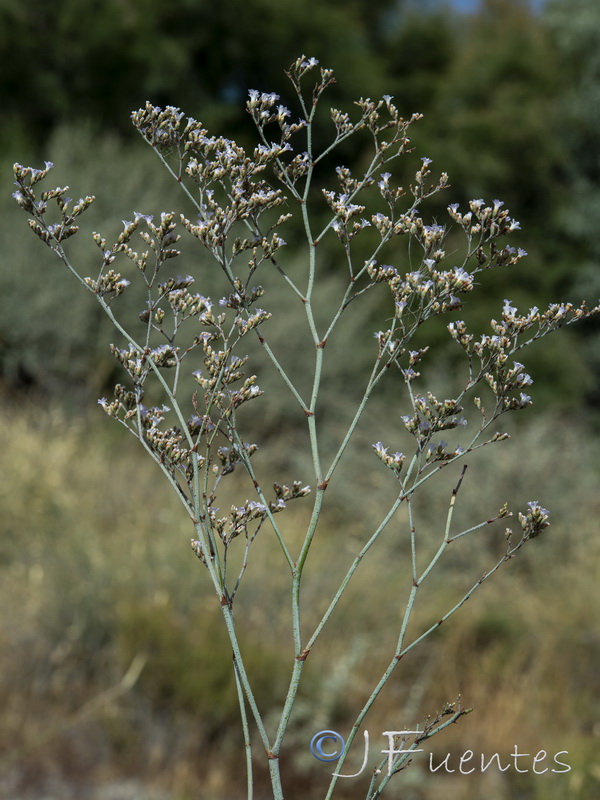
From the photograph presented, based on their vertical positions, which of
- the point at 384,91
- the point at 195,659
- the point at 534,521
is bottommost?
the point at 534,521

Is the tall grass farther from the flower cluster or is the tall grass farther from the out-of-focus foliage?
the out-of-focus foliage

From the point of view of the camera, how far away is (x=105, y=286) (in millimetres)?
1325

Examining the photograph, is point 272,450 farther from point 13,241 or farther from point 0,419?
point 13,241

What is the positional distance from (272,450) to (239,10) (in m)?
11.1

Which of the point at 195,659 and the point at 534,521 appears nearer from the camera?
the point at 534,521

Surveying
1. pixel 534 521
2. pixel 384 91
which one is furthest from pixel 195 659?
pixel 384 91

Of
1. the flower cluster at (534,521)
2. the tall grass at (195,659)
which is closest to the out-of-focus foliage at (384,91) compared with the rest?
the tall grass at (195,659)

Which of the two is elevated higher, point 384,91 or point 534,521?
point 384,91

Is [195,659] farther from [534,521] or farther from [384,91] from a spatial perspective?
[384,91]

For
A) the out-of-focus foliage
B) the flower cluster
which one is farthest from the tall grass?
the out-of-focus foliage

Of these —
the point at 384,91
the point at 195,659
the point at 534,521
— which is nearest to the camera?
the point at 534,521

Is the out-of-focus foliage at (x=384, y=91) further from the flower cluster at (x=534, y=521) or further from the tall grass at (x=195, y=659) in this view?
the flower cluster at (x=534, y=521)

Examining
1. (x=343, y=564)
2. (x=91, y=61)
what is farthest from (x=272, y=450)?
(x=91, y=61)

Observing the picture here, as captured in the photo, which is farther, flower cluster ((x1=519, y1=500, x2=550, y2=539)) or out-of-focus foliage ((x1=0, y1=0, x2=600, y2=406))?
out-of-focus foliage ((x1=0, y1=0, x2=600, y2=406))
